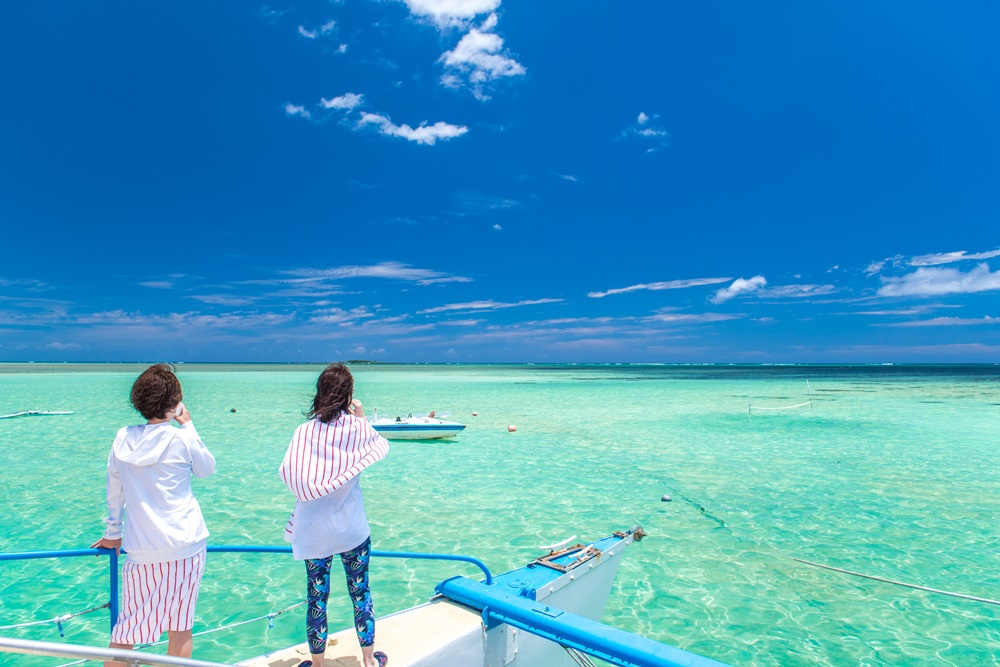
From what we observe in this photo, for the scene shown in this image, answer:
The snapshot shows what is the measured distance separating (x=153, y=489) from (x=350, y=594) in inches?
53.5

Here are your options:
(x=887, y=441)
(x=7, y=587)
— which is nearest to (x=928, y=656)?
(x=7, y=587)

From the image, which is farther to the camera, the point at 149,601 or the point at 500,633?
the point at 500,633

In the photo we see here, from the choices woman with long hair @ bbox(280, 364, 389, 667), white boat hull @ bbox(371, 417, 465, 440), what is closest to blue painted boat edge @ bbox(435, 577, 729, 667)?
woman with long hair @ bbox(280, 364, 389, 667)

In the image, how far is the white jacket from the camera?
3234mm

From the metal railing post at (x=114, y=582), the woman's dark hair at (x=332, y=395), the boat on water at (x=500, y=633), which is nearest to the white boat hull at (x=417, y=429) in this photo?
the boat on water at (x=500, y=633)

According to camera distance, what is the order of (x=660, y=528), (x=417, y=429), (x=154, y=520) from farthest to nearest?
(x=417, y=429), (x=660, y=528), (x=154, y=520)

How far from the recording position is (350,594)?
141 inches

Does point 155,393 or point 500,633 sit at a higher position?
point 155,393

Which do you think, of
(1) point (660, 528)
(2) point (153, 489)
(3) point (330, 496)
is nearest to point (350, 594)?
(3) point (330, 496)

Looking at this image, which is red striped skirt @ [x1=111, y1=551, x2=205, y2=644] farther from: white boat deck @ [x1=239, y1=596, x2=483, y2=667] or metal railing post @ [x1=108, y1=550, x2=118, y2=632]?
white boat deck @ [x1=239, y1=596, x2=483, y2=667]

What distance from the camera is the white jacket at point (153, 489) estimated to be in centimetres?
323

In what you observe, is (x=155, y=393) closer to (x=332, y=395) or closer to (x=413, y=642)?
(x=332, y=395)

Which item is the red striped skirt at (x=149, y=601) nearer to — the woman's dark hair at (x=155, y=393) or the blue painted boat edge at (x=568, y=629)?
the woman's dark hair at (x=155, y=393)

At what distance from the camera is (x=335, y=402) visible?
3582mm
